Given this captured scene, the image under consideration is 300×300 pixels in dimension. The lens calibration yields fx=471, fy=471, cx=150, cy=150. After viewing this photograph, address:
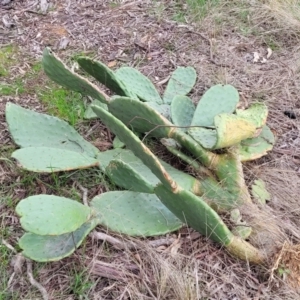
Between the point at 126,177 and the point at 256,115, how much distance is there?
2.10 feet

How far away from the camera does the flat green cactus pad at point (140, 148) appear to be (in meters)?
1.40

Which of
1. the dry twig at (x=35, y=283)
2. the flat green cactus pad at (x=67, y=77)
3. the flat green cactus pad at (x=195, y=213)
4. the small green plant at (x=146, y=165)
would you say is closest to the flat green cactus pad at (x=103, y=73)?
the small green plant at (x=146, y=165)

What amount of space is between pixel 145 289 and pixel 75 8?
203 centimetres

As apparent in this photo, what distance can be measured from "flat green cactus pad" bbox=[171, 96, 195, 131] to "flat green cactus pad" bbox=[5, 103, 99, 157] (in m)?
0.35

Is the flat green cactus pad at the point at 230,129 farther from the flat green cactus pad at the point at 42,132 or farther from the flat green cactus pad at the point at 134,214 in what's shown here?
the flat green cactus pad at the point at 42,132

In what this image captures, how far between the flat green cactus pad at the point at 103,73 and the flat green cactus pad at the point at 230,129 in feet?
1.56

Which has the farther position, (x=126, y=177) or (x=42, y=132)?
(x=42, y=132)

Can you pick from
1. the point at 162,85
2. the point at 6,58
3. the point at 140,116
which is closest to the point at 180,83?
the point at 162,85

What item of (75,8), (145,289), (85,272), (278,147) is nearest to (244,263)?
(145,289)

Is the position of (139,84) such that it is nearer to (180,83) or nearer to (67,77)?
(180,83)

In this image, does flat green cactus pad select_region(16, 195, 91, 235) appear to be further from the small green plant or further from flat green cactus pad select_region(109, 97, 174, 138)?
flat green cactus pad select_region(109, 97, 174, 138)

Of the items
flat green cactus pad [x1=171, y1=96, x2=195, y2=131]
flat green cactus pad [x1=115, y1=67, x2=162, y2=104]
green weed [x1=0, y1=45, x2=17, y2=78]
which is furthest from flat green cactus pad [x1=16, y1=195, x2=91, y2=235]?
green weed [x1=0, y1=45, x2=17, y2=78]

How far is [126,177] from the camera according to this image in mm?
1632

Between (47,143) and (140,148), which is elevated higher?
(140,148)
